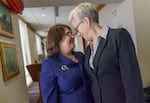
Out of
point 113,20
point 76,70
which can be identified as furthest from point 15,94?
point 113,20

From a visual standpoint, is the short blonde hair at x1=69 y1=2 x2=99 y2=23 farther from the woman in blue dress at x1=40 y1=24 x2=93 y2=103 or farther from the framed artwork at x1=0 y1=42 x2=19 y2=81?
the framed artwork at x1=0 y1=42 x2=19 y2=81

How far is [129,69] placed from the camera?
1203 millimetres

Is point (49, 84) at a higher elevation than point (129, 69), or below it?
below

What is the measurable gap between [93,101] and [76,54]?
1.42 feet

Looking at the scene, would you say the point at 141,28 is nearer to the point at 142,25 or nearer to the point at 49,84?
the point at 142,25

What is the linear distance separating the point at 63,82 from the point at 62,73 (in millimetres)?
72

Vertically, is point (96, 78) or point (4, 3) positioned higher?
point (4, 3)

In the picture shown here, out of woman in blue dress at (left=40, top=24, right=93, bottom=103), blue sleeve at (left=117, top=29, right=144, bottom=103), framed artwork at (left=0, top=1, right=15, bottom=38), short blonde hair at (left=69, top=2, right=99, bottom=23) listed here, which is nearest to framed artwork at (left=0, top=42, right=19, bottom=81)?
framed artwork at (left=0, top=1, right=15, bottom=38)

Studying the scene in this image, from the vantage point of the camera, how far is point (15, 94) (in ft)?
8.70

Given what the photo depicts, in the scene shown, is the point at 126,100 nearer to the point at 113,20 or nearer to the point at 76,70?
the point at 76,70

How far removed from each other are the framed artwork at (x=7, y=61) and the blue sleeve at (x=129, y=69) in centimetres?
147

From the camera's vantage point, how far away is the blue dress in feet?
5.18

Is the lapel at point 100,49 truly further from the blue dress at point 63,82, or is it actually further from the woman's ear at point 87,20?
the blue dress at point 63,82

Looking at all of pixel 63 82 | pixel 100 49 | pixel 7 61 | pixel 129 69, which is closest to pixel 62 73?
pixel 63 82
